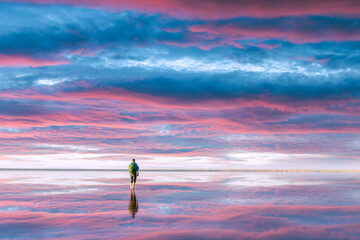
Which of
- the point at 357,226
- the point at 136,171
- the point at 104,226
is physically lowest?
the point at 357,226

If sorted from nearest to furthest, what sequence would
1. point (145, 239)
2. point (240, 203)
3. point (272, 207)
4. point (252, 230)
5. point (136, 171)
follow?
point (145, 239) → point (252, 230) → point (272, 207) → point (240, 203) → point (136, 171)

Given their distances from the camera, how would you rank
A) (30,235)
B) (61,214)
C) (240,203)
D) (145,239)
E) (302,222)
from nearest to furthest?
(145,239), (30,235), (302,222), (61,214), (240,203)

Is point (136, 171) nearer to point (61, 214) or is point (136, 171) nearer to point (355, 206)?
point (61, 214)

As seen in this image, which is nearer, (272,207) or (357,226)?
(357,226)

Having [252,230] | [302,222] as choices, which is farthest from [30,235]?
[302,222]

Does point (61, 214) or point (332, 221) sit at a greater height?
point (61, 214)

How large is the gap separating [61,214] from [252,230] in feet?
25.8

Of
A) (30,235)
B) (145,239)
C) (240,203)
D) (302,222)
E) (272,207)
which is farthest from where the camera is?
(240,203)

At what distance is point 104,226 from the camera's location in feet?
35.6

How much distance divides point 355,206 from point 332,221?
4.77m

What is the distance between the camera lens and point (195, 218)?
12406 mm

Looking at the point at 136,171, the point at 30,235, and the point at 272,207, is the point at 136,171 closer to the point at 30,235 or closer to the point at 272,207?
the point at 272,207

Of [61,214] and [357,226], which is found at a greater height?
[61,214]

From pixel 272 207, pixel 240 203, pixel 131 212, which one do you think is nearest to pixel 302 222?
Result: pixel 272 207
